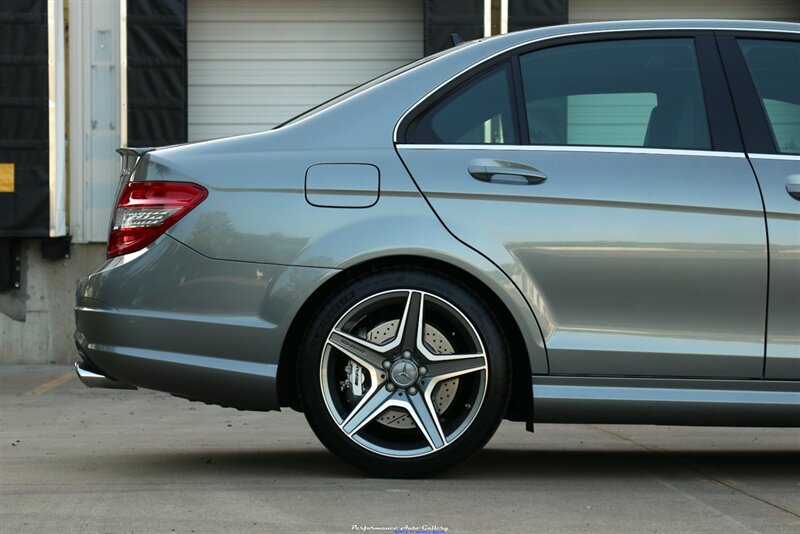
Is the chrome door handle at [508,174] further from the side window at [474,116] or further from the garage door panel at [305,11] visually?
the garage door panel at [305,11]

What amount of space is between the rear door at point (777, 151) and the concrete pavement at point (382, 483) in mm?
612

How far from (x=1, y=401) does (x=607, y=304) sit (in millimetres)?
5267

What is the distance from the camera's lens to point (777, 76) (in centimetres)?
489

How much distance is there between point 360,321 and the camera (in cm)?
460

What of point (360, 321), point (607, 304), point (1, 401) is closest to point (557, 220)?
point (607, 304)

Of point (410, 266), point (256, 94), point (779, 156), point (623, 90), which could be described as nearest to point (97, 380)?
point (410, 266)

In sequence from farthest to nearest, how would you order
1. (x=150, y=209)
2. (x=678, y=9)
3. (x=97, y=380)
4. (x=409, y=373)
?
(x=678, y=9) → (x=97, y=380) → (x=150, y=209) → (x=409, y=373)

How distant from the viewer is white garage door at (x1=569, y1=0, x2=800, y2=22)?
38.8ft

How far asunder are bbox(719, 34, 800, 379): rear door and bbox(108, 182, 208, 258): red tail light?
6.71ft

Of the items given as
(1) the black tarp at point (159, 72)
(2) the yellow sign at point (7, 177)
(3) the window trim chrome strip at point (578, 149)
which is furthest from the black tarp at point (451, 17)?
(3) the window trim chrome strip at point (578, 149)

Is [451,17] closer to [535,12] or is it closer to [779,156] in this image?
[535,12]

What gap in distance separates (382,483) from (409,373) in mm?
407

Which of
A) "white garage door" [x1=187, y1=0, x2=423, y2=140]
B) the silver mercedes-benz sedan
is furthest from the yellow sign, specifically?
the silver mercedes-benz sedan

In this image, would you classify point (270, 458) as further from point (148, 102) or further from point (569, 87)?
point (148, 102)
